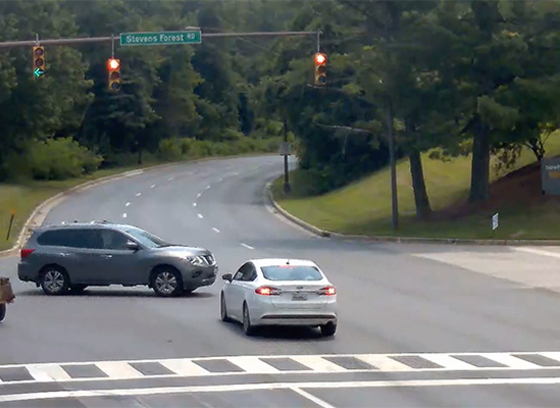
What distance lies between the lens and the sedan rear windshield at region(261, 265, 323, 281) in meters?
20.1

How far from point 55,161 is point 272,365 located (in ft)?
217

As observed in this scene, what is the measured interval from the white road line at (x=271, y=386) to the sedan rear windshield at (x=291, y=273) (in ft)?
17.4

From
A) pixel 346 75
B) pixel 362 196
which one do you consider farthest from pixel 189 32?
pixel 346 75

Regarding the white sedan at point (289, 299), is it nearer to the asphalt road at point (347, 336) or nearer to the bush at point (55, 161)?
the asphalt road at point (347, 336)

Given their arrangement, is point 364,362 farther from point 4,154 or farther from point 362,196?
point 4,154

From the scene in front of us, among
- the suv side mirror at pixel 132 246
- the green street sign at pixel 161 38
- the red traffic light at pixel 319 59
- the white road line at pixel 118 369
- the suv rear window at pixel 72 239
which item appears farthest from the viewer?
the red traffic light at pixel 319 59

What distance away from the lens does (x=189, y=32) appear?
30891 mm

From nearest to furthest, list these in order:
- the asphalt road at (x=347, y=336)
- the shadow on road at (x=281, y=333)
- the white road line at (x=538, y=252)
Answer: the asphalt road at (x=347, y=336) → the shadow on road at (x=281, y=333) → the white road line at (x=538, y=252)

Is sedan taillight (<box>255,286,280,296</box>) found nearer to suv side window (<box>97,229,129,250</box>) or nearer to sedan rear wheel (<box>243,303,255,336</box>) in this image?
sedan rear wheel (<box>243,303,255,336</box>)

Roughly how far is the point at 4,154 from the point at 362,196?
27.3 m

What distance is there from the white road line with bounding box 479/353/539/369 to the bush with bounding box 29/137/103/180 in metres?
65.3

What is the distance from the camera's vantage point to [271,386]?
1461cm

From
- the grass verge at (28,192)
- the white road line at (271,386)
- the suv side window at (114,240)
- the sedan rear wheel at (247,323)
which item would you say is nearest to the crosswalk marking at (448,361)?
the white road line at (271,386)

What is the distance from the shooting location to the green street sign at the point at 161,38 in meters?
30.6
